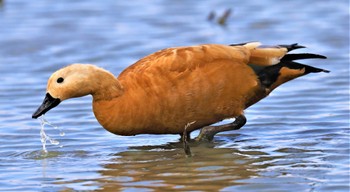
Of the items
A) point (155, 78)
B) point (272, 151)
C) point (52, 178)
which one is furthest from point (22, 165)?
point (272, 151)

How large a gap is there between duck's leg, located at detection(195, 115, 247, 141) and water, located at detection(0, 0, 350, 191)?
9 centimetres

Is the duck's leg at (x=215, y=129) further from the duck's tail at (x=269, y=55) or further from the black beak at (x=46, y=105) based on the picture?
the black beak at (x=46, y=105)

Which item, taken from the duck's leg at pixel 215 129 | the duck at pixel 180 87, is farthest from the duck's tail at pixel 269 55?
the duck's leg at pixel 215 129

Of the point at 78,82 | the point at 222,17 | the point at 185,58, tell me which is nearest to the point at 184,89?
the point at 185,58

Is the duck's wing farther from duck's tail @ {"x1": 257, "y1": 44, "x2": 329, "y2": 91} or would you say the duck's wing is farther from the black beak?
the black beak

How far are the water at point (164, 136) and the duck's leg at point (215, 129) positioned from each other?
0.28 ft

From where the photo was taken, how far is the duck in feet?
28.4

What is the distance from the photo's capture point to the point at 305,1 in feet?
55.3

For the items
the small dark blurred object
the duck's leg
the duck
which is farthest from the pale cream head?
the small dark blurred object

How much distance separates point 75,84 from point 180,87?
0.89 metres

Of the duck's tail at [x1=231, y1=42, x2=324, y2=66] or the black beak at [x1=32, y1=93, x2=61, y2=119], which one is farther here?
the duck's tail at [x1=231, y1=42, x2=324, y2=66]

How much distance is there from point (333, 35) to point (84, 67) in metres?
6.26

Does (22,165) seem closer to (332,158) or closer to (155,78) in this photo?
(155,78)

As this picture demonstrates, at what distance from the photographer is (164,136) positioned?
9.86 meters
